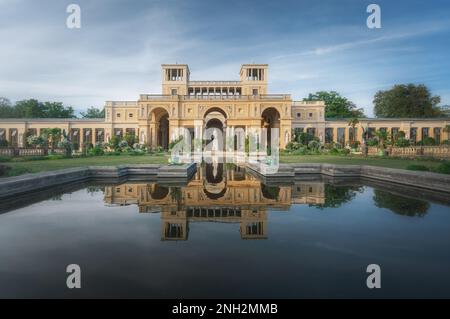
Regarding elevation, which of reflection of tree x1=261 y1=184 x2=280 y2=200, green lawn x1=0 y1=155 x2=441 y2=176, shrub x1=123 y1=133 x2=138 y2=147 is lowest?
reflection of tree x1=261 y1=184 x2=280 y2=200

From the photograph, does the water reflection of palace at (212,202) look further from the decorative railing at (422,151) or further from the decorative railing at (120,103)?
the decorative railing at (120,103)

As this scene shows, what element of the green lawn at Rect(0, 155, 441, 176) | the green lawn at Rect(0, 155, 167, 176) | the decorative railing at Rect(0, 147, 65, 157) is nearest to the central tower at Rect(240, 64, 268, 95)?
the green lawn at Rect(0, 155, 441, 176)

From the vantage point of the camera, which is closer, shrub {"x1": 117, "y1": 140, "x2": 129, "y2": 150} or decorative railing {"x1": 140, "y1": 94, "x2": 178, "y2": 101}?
shrub {"x1": 117, "y1": 140, "x2": 129, "y2": 150}

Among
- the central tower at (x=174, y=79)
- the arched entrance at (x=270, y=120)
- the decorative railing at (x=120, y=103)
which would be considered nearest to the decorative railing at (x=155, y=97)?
the central tower at (x=174, y=79)

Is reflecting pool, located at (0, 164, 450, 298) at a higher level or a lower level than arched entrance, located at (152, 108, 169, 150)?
lower

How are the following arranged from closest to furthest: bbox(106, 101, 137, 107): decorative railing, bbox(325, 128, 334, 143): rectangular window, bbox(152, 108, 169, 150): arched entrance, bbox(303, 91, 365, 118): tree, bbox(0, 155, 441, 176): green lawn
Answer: bbox(0, 155, 441, 176): green lawn < bbox(152, 108, 169, 150): arched entrance < bbox(106, 101, 137, 107): decorative railing < bbox(325, 128, 334, 143): rectangular window < bbox(303, 91, 365, 118): tree

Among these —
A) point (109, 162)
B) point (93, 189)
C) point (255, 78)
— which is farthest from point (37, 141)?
point (255, 78)

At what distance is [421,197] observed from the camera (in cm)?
849

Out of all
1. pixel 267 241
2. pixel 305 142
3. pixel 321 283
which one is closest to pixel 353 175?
pixel 267 241

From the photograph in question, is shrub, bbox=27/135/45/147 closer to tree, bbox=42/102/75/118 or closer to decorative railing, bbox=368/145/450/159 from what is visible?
decorative railing, bbox=368/145/450/159

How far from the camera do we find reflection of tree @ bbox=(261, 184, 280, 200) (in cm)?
880

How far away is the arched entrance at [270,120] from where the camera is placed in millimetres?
47050

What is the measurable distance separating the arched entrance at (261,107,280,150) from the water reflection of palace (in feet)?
121
